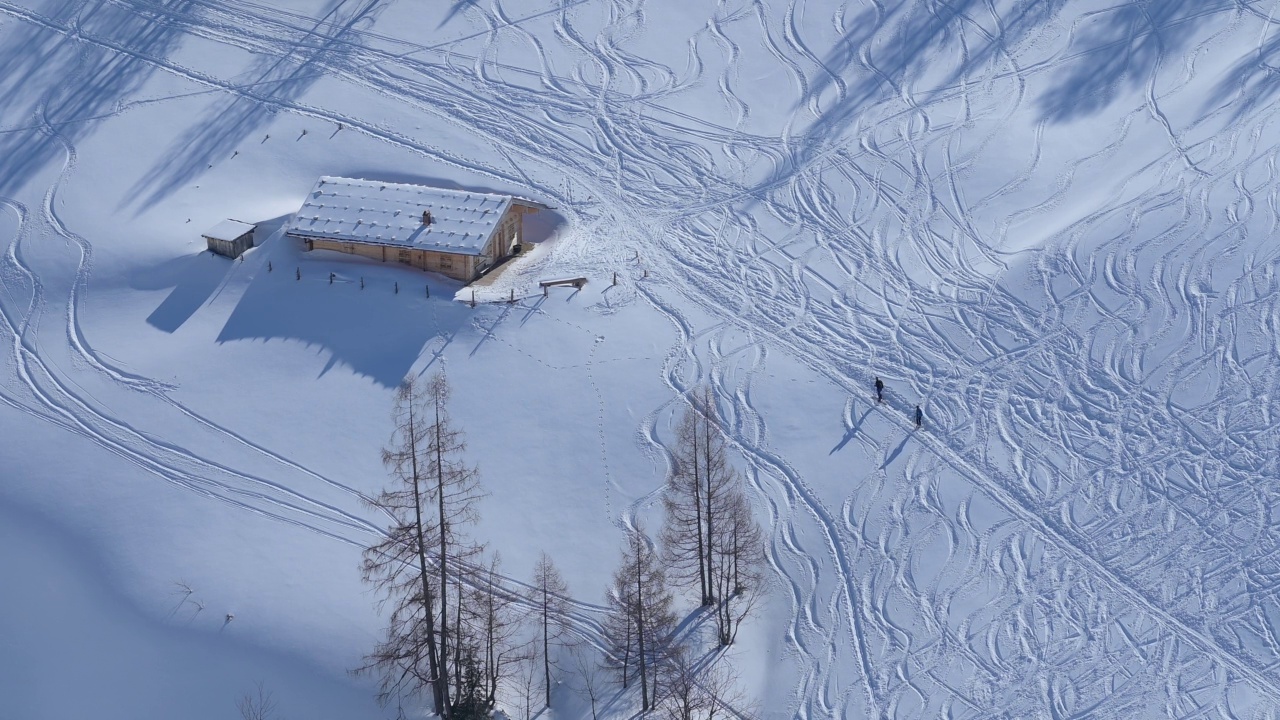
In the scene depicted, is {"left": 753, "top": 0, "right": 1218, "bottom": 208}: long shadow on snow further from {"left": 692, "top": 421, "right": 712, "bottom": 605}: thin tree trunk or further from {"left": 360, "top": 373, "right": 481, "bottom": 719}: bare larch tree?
{"left": 360, "top": 373, "right": 481, "bottom": 719}: bare larch tree

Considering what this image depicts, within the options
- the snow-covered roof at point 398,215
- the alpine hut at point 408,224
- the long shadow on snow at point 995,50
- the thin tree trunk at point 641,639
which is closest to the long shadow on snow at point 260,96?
the snow-covered roof at point 398,215

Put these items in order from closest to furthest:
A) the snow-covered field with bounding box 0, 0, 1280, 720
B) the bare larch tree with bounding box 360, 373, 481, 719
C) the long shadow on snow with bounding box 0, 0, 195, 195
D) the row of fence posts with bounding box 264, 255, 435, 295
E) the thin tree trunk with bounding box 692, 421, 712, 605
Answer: the bare larch tree with bounding box 360, 373, 481, 719, the thin tree trunk with bounding box 692, 421, 712, 605, the snow-covered field with bounding box 0, 0, 1280, 720, the row of fence posts with bounding box 264, 255, 435, 295, the long shadow on snow with bounding box 0, 0, 195, 195

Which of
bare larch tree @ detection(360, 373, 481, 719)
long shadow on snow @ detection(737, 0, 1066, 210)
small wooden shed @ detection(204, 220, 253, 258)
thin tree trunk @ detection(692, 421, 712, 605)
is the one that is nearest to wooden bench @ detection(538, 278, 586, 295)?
bare larch tree @ detection(360, 373, 481, 719)

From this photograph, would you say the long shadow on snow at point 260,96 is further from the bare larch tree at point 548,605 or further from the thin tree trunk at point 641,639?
the thin tree trunk at point 641,639

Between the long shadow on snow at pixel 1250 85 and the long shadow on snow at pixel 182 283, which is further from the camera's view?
the long shadow on snow at pixel 1250 85

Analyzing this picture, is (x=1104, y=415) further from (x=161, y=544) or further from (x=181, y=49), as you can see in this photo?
(x=181, y=49)
